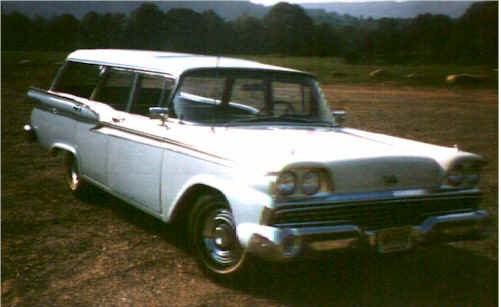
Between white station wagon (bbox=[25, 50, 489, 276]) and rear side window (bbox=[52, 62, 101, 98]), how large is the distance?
259 millimetres

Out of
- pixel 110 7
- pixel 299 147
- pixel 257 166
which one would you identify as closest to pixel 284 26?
pixel 110 7

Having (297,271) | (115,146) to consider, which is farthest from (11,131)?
(297,271)

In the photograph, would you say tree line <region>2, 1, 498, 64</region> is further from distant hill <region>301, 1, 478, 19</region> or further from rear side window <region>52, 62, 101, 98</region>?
rear side window <region>52, 62, 101, 98</region>

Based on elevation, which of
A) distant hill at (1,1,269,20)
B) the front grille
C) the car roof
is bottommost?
the front grille

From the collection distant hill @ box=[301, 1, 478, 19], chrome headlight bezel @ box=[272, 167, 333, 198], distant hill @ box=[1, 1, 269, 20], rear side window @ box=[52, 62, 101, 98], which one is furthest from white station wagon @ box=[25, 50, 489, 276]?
distant hill @ box=[1, 1, 269, 20]

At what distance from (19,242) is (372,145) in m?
2.98

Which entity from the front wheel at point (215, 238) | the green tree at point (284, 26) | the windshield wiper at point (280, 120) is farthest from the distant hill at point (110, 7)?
the front wheel at point (215, 238)

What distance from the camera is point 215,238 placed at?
12.5 ft

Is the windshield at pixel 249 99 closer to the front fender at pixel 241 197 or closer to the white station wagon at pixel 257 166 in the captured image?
the white station wagon at pixel 257 166

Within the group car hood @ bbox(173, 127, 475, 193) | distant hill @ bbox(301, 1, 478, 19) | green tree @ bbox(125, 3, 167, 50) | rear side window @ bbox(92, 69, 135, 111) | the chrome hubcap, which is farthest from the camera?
green tree @ bbox(125, 3, 167, 50)

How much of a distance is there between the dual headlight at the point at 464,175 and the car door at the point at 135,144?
2156 mm

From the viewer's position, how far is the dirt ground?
355 centimetres

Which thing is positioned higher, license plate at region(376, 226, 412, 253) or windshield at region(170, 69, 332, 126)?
windshield at region(170, 69, 332, 126)

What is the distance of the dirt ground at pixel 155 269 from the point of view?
3.55 m
